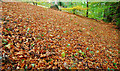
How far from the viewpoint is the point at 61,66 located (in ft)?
8.79

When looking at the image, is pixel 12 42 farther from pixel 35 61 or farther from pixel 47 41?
pixel 47 41

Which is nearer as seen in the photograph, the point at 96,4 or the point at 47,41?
the point at 47,41

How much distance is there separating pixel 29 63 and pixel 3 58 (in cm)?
86

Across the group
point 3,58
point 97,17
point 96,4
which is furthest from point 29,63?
point 97,17

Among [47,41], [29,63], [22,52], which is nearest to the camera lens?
[29,63]

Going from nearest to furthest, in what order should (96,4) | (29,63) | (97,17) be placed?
(29,63) < (96,4) < (97,17)

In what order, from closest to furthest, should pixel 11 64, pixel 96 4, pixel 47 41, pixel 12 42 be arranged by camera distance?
pixel 11 64 < pixel 12 42 < pixel 47 41 < pixel 96 4

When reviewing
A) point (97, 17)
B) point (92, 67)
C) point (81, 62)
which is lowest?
point (92, 67)

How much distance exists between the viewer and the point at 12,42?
2867 millimetres

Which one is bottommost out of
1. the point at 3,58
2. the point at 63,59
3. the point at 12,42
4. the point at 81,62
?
the point at 81,62

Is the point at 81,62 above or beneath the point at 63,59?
beneath

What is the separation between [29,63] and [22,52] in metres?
0.57

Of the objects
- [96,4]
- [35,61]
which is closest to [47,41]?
[35,61]

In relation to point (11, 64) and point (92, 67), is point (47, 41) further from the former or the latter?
point (92, 67)
